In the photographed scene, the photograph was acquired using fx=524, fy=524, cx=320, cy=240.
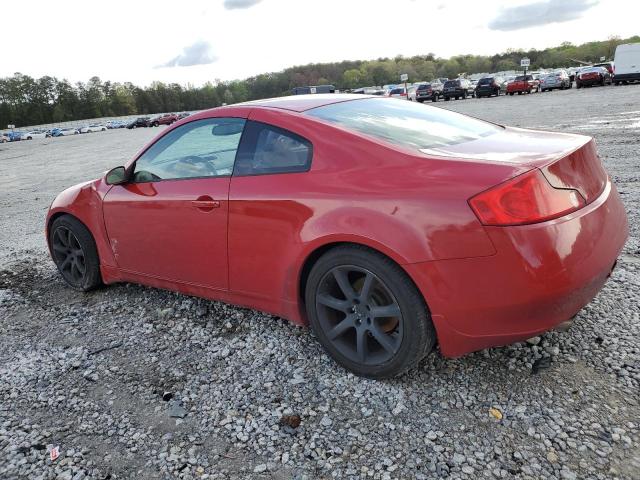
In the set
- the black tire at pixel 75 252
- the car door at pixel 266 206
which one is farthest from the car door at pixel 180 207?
the black tire at pixel 75 252

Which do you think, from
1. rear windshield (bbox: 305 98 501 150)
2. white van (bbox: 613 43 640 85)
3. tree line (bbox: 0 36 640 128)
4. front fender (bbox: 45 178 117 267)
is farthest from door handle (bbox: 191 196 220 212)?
tree line (bbox: 0 36 640 128)

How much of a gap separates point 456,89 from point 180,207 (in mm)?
44973

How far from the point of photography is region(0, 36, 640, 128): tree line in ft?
382

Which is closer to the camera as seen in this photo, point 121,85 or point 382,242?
point 382,242

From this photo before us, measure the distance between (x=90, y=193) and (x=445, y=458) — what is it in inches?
137

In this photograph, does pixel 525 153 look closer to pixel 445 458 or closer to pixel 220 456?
pixel 445 458

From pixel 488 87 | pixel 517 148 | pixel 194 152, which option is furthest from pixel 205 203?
pixel 488 87

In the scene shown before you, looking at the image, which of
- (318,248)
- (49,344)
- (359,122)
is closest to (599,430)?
(318,248)

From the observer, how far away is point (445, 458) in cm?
228

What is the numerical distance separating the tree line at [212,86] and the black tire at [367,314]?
110m

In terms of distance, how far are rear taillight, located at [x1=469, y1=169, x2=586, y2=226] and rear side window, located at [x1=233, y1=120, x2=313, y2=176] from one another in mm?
1032

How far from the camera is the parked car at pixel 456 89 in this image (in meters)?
44.7

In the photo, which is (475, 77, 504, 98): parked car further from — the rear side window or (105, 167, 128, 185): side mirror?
the rear side window

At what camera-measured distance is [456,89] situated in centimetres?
4478
